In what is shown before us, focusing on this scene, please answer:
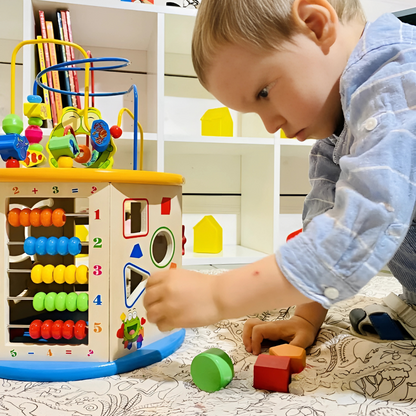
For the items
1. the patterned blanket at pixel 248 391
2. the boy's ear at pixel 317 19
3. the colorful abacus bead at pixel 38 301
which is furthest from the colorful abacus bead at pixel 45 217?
the boy's ear at pixel 317 19

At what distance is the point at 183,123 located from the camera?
175 cm

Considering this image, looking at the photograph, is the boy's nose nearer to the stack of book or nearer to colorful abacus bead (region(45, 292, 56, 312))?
colorful abacus bead (region(45, 292, 56, 312))

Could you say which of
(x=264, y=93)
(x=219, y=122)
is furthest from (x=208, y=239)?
(x=264, y=93)

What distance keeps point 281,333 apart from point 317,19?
49 centimetres

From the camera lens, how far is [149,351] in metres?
0.63

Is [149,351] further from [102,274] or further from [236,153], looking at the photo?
[236,153]

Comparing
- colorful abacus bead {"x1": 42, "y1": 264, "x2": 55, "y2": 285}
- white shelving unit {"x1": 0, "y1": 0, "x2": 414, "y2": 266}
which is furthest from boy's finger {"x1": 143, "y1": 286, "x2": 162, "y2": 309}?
white shelving unit {"x1": 0, "y1": 0, "x2": 414, "y2": 266}

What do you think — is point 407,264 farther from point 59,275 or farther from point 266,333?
point 59,275

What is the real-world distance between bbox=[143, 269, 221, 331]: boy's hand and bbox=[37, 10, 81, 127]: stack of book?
993mm

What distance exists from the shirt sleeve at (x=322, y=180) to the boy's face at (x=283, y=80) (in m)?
0.19

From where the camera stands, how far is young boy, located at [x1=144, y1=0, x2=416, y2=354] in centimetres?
42

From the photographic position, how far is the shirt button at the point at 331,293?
423 millimetres

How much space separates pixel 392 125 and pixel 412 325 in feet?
1.39

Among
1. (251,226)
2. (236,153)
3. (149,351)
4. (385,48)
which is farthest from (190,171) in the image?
(385,48)
